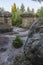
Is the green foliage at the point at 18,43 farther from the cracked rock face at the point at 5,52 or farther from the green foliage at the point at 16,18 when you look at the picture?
the green foliage at the point at 16,18

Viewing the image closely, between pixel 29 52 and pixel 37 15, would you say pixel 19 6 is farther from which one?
pixel 29 52

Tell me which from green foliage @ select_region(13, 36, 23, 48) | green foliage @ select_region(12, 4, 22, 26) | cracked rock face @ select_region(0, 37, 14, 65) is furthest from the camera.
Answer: green foliage @ select_region(12, 4, 22, 26)

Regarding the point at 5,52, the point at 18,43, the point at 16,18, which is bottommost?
the point at 5,52

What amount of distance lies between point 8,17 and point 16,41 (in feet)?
14.5

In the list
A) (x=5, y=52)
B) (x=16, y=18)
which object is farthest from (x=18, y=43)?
(x=16, y=18)

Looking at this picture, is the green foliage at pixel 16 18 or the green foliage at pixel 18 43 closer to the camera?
the green foliage at pixel 18 43

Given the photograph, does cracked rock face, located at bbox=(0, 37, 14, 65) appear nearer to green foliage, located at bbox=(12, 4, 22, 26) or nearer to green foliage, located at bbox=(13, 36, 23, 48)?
green foliage, located at bbox=(13, 36, 23, 48)

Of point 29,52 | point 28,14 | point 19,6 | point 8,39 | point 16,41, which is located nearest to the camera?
point 29,52

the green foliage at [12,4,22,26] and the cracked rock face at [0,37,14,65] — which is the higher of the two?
the green foliage at [12,4,22,26]

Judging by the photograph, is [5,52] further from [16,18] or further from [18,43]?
[16,18]

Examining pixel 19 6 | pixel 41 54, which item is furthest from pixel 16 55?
pixel 19 6

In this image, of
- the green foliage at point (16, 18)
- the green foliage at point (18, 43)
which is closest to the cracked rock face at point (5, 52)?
the green foliage at point (18, 43)

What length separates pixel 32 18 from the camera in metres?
12.3

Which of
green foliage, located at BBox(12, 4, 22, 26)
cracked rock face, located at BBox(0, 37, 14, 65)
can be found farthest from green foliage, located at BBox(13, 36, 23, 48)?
green foliage, located at BBox(12, 4, 22, 26)
